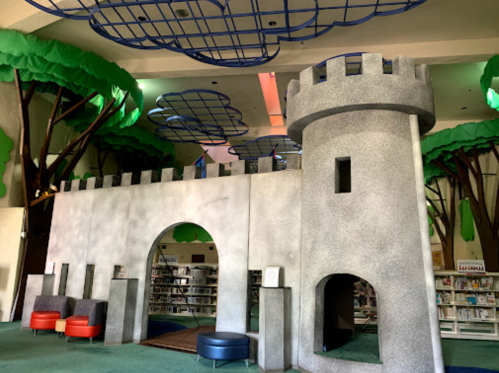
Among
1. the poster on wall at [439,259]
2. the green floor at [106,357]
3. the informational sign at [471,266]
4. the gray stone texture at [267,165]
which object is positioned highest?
the gray stone texture at [267,165]

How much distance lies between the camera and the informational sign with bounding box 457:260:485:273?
10609 mm

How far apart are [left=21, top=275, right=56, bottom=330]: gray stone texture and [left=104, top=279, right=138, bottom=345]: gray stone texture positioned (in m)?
2.84

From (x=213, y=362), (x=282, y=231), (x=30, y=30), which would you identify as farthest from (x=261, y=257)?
(x=30, y=30)

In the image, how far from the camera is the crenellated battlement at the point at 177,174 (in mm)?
8031

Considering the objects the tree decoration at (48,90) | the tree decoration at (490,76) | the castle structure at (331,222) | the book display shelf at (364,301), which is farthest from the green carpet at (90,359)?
the tree decoration at (490,76)

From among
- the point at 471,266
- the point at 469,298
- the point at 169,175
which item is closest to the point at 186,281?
the point at 169,175

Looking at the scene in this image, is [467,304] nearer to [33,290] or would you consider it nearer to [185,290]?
[185,290]

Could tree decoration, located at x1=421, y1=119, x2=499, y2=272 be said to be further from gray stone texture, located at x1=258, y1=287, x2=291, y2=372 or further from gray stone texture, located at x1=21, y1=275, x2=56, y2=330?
gray stone texture, located at x1=21, y1=275, x2=56, y2=330

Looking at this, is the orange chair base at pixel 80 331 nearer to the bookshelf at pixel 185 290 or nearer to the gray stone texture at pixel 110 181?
the gray stone texture at pixel 110 181

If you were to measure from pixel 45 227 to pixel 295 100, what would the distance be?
1006 centimetres

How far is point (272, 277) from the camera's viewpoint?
23.2 ft

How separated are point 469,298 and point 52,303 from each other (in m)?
11.1

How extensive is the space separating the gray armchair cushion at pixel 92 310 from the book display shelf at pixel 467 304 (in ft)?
29.0

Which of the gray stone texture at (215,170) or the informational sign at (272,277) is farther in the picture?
the gray stone texture at (215,170)
